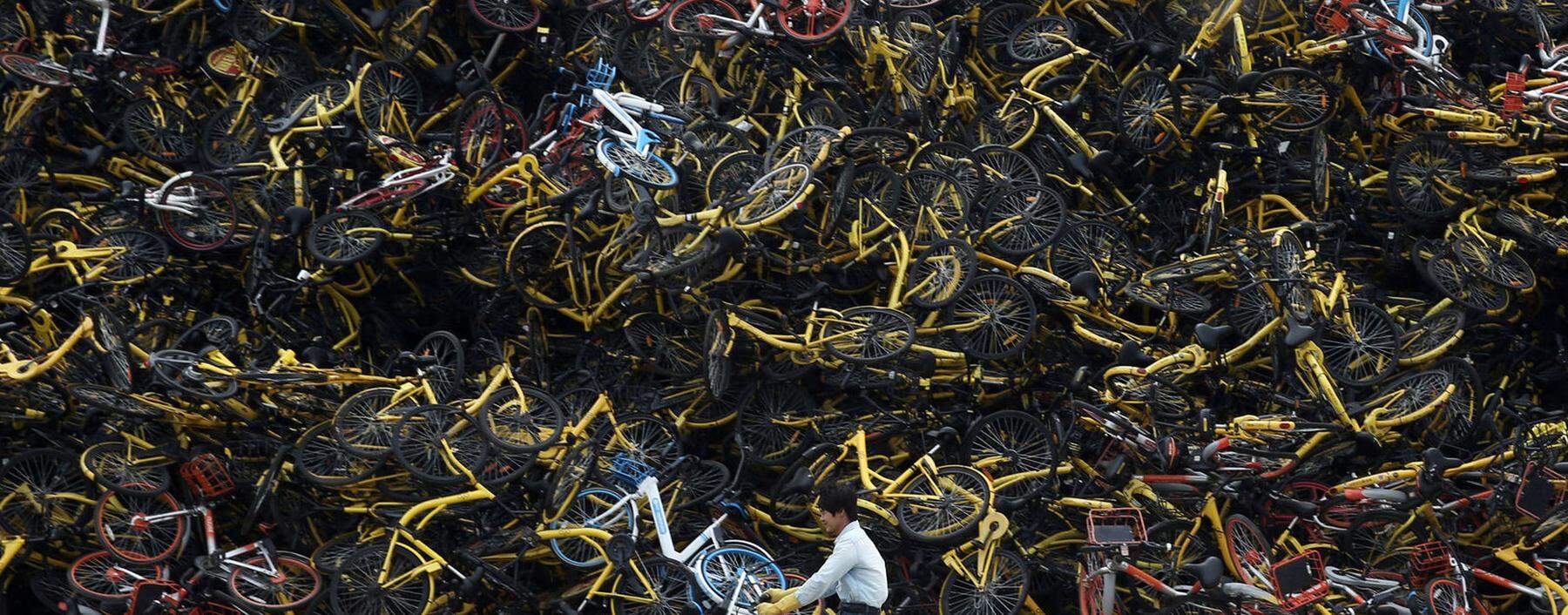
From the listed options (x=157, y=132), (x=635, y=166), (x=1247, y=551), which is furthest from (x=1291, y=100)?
(x=157, y=132)

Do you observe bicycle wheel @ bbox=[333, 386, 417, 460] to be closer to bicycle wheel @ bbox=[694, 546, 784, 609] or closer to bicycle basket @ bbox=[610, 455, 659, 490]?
bicycle basket @ bbox=[610, 455, 659, 490]

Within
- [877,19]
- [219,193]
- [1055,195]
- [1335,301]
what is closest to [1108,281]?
[1055,195]

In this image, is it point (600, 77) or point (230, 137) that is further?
point (600, 77)

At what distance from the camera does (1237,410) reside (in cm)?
1290

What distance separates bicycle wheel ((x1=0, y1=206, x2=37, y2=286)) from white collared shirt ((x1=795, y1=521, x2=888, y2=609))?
25.3ft

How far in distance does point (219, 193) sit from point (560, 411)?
155 inches

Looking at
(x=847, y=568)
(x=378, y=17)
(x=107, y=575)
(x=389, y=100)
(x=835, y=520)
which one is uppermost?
(x=835, y=520)

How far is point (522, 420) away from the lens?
1141 cm

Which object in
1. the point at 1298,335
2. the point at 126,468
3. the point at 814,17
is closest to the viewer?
the point at 1298,335

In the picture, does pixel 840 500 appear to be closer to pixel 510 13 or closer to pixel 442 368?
pixel 442 368

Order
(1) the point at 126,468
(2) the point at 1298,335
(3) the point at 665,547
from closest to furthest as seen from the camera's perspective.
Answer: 1. (3) the point at 665,547
2. (2) the point at 1298,335
3. (1) the point at 126,468

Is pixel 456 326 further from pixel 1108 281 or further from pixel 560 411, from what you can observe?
pixel 1108 281

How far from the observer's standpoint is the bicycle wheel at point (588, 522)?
37.2 feet

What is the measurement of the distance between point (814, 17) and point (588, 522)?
202 inches
